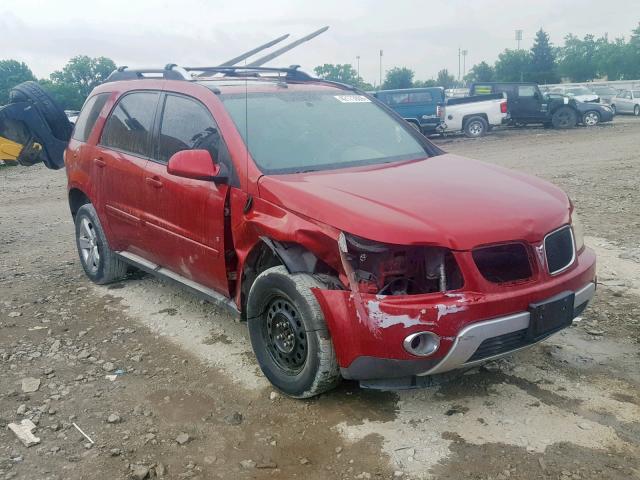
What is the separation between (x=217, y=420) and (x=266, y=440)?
14.4 inches

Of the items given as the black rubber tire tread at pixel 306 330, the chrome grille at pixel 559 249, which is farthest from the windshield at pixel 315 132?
the chrome grille at pixel 559 249

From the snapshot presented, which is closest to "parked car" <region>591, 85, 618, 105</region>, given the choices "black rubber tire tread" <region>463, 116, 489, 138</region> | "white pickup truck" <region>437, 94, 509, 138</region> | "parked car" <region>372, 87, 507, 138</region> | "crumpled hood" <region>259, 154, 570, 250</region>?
"white pickup truck" <region>437, 94, 509, 138</region>

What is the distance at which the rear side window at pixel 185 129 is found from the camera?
13.9 feet

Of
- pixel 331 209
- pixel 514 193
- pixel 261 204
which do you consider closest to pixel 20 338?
pixel 261 204

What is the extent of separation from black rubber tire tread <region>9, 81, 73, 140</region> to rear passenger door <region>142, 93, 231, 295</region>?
345 centimetres

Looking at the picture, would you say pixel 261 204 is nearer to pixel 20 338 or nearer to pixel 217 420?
pixel 217 420

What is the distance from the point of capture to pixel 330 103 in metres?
4.69

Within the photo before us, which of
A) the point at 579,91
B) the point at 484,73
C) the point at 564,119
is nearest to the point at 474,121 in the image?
the point at 564,119

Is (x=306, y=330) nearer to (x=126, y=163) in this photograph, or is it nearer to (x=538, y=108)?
(x=126, y=163)

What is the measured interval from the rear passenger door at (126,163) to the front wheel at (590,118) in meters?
23.5

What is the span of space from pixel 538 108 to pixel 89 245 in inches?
868

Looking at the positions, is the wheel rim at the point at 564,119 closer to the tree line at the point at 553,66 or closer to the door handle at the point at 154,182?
the door handle at the point at 154,182

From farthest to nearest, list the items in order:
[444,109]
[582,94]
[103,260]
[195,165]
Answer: [582,94], [444,109], [103,260], [195,165]

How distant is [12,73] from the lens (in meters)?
82.6
